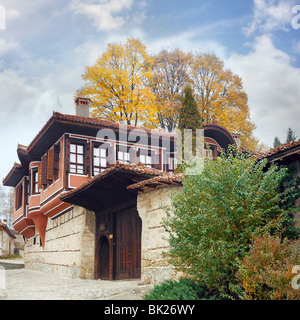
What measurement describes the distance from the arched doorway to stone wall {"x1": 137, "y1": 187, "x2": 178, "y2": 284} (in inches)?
149

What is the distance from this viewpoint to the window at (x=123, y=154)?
15.7 m

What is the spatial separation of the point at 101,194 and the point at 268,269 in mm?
7131

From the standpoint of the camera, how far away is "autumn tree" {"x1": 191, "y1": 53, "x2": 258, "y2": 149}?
23.4 m

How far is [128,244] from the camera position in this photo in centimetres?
1225

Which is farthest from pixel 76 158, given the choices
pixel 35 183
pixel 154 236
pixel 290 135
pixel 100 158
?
pixel 290 135

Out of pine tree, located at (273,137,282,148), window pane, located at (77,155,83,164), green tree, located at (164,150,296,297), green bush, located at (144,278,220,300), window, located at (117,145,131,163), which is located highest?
pine tree, located at (273,137,282,148)

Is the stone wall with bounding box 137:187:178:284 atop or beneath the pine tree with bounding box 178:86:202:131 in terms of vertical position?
beneath

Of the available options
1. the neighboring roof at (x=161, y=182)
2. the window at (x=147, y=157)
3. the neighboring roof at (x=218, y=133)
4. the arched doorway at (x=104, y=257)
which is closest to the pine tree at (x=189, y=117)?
the window at (x=147, y=157)

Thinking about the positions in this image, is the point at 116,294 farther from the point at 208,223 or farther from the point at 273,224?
the point at 273,224

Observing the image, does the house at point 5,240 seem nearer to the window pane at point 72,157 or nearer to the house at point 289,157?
the window pane at point 72,157

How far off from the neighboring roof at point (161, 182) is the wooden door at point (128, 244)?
1711mm

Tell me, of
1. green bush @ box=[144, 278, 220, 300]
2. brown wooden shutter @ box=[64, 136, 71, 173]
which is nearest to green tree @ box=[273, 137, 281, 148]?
brown wooden shutter @ box=[64, 136, 71, 173]

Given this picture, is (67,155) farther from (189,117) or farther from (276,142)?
(276,142)

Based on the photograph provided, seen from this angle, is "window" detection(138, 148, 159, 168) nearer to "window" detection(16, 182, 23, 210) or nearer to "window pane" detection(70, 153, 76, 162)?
"window pane" detection(70, 153, 76, 162)
